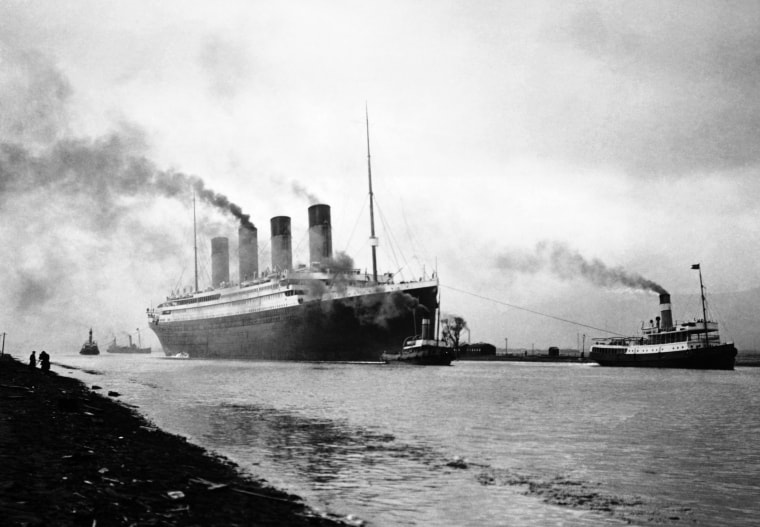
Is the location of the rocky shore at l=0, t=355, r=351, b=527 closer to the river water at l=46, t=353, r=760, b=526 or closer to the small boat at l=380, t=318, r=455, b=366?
the river water at l=46, t=353, r=760, b=526

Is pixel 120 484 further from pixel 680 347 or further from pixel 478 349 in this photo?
pixel 478 349

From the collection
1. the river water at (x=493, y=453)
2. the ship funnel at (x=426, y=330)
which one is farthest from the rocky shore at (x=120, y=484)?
the ship funnel at (x=426, y=330)

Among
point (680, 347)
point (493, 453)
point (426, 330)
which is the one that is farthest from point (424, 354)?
point (493, 453)

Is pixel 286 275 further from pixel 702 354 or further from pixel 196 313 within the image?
pixel 702 354

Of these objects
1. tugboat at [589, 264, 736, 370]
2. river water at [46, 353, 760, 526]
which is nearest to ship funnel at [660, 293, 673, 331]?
tugboat at [589, 264, 736, 370]

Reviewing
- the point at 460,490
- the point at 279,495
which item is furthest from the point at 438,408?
the point at 279,495
